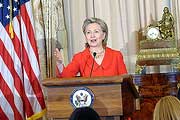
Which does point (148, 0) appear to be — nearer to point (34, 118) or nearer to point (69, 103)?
point (34, 118)

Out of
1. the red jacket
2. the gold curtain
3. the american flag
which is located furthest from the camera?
the gold curtain

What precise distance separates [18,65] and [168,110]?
2.73 meters

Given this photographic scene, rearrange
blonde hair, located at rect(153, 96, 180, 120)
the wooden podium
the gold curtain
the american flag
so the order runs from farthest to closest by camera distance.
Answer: the gold curtain, the american flag, the wooden podium, blonde hair, located at rect(153, 96, 180, 120)

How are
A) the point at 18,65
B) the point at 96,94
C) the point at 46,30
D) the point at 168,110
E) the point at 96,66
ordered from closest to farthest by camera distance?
the point at 168,110 < the point at 96,94 < the point at 96,66 < the point at 18,65 < the point at 46,30

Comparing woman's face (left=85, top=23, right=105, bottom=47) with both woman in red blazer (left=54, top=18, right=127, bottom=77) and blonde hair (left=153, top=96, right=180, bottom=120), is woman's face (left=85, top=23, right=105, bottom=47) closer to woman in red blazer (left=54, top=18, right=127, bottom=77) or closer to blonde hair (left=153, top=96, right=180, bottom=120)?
woman in red blazer (left=54, top=18, right=127, bottom=77)

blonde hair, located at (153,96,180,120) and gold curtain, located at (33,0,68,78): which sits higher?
Result: gold curtain, located at (33,0,68,78)

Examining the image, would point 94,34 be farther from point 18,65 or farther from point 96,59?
point 18,65

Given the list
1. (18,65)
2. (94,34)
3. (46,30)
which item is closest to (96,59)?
(94,34)

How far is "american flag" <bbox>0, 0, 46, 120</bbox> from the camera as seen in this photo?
3875 millimetres

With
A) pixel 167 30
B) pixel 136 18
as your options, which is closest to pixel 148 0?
pixel 136 18

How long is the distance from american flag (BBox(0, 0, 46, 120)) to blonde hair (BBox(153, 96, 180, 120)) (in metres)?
2.59

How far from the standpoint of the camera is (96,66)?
304cm

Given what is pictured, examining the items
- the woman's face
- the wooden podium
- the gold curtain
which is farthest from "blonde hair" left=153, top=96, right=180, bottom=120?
the gold curtain

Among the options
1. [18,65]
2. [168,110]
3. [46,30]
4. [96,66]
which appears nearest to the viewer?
[168,110]
